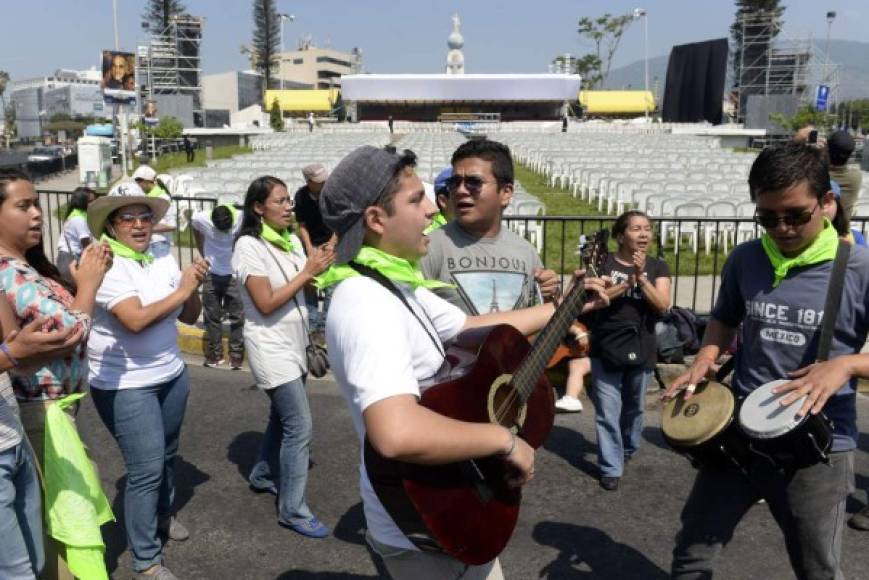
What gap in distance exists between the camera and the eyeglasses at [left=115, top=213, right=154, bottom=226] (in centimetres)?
370

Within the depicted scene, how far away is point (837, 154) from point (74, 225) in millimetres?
6371

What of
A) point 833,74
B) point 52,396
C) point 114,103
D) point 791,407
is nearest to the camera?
point 791,407

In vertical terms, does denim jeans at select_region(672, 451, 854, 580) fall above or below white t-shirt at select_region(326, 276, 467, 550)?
below

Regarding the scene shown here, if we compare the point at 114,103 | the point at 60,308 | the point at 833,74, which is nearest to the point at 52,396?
the point at 60,308

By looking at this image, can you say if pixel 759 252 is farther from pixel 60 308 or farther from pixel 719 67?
pixel 719 67

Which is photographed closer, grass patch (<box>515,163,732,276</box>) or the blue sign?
grass patch (<box>515,163,732,276</box>)

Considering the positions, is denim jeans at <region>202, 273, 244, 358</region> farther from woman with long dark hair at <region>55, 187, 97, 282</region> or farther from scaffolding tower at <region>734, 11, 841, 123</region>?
scaffolding tower at <region>734, 11, 841, 123</region>

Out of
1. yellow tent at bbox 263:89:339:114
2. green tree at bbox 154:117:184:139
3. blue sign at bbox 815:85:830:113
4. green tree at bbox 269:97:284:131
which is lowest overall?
green tree at bbox 154:117:184:139

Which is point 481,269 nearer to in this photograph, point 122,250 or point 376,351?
point 122,250

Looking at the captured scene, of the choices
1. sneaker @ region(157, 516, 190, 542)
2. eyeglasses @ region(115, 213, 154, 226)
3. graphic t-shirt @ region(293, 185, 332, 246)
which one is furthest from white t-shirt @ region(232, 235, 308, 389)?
graphic t-shirt @ region(293, 185, 332, 246)

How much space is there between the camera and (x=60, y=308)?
9.55 feet

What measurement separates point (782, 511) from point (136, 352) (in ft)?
9.36

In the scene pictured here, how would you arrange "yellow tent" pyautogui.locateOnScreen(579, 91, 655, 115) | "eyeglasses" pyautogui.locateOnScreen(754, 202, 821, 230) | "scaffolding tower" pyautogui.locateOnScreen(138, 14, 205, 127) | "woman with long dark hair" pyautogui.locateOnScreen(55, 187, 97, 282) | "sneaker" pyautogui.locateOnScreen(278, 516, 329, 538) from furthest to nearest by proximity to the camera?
"yellow tent" pyautogui.locateOnScreen(579, 91, 655, 115)
"scaffolding tower" pyautogui.locateOnScreen(138, 14, 205, 127)
"woman with long dark hair" pyautogui.locateOnScreen(55, 187, 97, 282)
"sneaker" pyautogui.locateOnScreen(278, 516, 329, 538)
"eyeglasses" pyautogui.locateOnScreen(754, 202, 821, 230)

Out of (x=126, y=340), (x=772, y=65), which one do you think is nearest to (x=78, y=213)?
(x=126, y=340)
